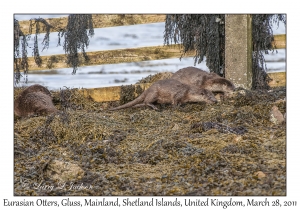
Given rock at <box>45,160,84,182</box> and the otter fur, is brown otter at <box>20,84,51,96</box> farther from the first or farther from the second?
rock at <box>45,160,84,182</box>

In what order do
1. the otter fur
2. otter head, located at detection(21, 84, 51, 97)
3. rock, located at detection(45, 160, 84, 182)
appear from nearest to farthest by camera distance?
1. rock, located at detection(45, 160, 84, 182)
2. the otter fur
3. otter head, located at detection(21, 84, 51, 97)

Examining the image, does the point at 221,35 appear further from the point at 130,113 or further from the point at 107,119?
the point at 107,119

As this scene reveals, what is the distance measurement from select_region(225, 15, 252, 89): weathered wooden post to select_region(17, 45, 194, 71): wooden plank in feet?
4.32

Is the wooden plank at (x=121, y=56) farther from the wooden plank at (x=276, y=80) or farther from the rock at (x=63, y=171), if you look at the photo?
the rock at (x=63, y=171)

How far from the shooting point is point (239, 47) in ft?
24.1

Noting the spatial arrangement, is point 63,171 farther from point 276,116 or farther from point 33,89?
point 33,89

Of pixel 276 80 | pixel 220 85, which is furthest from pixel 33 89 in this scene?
pixel 276 80

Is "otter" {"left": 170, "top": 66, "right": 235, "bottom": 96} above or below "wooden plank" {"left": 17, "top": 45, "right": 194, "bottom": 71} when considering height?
below

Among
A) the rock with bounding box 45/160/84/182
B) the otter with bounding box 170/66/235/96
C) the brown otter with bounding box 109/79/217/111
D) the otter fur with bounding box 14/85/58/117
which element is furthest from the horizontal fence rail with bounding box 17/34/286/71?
the rock with bounding box 45/160/84/182

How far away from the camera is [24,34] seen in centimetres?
816

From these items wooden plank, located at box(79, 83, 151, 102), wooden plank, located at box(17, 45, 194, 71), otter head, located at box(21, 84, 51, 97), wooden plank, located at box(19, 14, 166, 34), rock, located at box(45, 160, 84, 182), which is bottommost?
rock, located at box(45, 160, 84, 182)

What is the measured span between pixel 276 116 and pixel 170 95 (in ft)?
6.30

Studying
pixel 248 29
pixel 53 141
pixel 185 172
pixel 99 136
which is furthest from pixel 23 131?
pixel 248 29

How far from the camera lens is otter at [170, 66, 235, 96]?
23.5 ft
